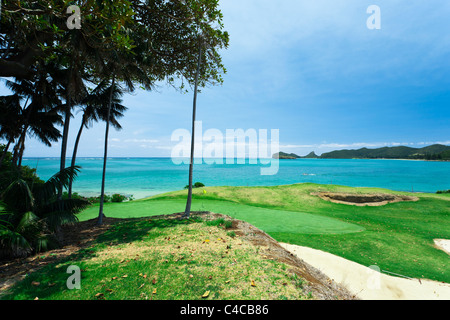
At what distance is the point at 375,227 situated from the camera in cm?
1203

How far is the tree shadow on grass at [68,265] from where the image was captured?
3.85 m

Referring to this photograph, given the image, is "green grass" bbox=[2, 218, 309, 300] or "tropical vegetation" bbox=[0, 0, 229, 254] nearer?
"green grass" bbox=[2, 218, 309, 300]

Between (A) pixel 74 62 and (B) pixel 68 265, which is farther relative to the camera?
(A) pixel 74 62

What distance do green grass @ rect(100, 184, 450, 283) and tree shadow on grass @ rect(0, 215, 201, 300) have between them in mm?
4992

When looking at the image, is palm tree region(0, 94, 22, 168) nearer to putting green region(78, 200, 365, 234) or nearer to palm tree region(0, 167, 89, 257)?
putting green region(78, 200, 365, 234)

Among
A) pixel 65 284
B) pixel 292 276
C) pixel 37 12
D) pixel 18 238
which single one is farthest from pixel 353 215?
pixel 37 12

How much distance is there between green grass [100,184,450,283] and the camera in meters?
7.68

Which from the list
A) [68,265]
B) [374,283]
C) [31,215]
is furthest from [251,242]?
[31,215]

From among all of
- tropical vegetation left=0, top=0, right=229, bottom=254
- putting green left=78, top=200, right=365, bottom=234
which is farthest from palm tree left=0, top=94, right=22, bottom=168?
putting green left=78, top=200, right=365, bottom=234

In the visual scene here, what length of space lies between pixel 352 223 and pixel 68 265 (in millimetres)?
14877

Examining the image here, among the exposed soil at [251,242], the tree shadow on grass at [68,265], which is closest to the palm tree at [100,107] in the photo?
the exposed soil at [251,242]

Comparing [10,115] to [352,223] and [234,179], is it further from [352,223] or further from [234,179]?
[234,179]

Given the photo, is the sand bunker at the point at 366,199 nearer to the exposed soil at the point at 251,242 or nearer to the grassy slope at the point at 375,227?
the grassy slope at the point at 375,227
